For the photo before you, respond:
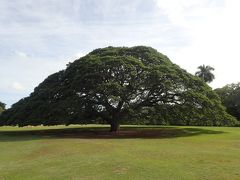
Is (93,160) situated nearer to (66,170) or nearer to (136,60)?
(66,170)

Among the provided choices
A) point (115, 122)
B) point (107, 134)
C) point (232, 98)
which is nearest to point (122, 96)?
point (107, 134)

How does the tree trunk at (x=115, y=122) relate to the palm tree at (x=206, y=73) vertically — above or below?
below

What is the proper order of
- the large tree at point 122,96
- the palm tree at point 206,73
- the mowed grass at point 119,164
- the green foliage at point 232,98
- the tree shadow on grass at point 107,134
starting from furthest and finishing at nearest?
1. the palm tree at point 206,73
2. the green foliage at point 232,98
3. the large tree at point 122,96
4. the tree shadow on grass at point 107,134
5. the mowed grass at point 119,164

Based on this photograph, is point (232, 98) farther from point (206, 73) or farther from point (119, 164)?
point (119, 164)

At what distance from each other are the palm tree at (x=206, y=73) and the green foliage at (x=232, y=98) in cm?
1243

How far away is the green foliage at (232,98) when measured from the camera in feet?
236

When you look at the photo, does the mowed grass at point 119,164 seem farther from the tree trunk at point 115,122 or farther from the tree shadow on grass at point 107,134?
the tree trunk at point 115,122

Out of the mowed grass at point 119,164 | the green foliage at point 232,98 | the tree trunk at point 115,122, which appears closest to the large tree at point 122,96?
the tree trunk at point 115,122

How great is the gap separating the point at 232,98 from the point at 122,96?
41572 millimetres

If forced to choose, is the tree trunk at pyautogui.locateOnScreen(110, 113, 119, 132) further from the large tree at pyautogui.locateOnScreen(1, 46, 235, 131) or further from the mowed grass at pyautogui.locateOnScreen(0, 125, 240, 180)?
the mowed grass at pyautogui.locateOnScreen(0, 125, 240, 180)

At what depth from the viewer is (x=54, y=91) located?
138 feet

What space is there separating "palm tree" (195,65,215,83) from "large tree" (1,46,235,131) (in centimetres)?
5265

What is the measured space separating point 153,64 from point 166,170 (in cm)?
2757

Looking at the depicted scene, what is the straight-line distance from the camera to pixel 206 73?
310 ft
